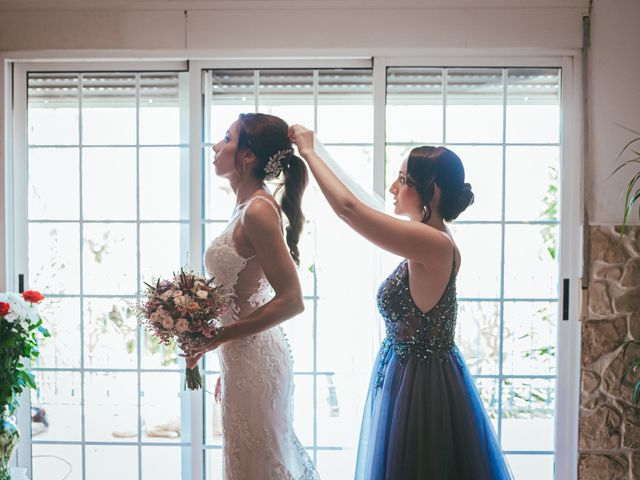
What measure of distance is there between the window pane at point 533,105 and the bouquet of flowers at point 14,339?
2.25 m

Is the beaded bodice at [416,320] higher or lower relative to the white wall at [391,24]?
lower

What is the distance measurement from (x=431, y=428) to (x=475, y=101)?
1.65m

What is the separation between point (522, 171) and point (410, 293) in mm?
1276

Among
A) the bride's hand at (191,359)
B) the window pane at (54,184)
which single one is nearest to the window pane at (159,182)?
the window pane at (54,184)

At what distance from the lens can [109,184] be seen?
10.9 ft

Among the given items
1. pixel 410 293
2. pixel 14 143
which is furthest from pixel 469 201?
pixel 14 143

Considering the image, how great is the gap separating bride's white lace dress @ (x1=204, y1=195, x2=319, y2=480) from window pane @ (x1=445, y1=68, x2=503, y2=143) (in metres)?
1.34

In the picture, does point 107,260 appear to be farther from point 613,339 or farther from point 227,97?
point 613,339

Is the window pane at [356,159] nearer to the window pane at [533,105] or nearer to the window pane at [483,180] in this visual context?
the window pane at [483,180]

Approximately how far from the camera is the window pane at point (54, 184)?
3342 mm

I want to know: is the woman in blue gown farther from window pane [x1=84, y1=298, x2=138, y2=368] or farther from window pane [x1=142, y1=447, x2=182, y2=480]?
window pane [x1=84, y1=298, x2=138, y2=368]

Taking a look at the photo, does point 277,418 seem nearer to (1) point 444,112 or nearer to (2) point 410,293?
(2) point 410,293

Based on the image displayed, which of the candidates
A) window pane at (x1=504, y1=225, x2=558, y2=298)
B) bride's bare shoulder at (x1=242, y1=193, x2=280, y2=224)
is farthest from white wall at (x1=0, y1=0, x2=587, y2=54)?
bride's bare shoulder at (x1=242, y1=193, x2=280, y2=224)

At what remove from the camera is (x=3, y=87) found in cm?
321
